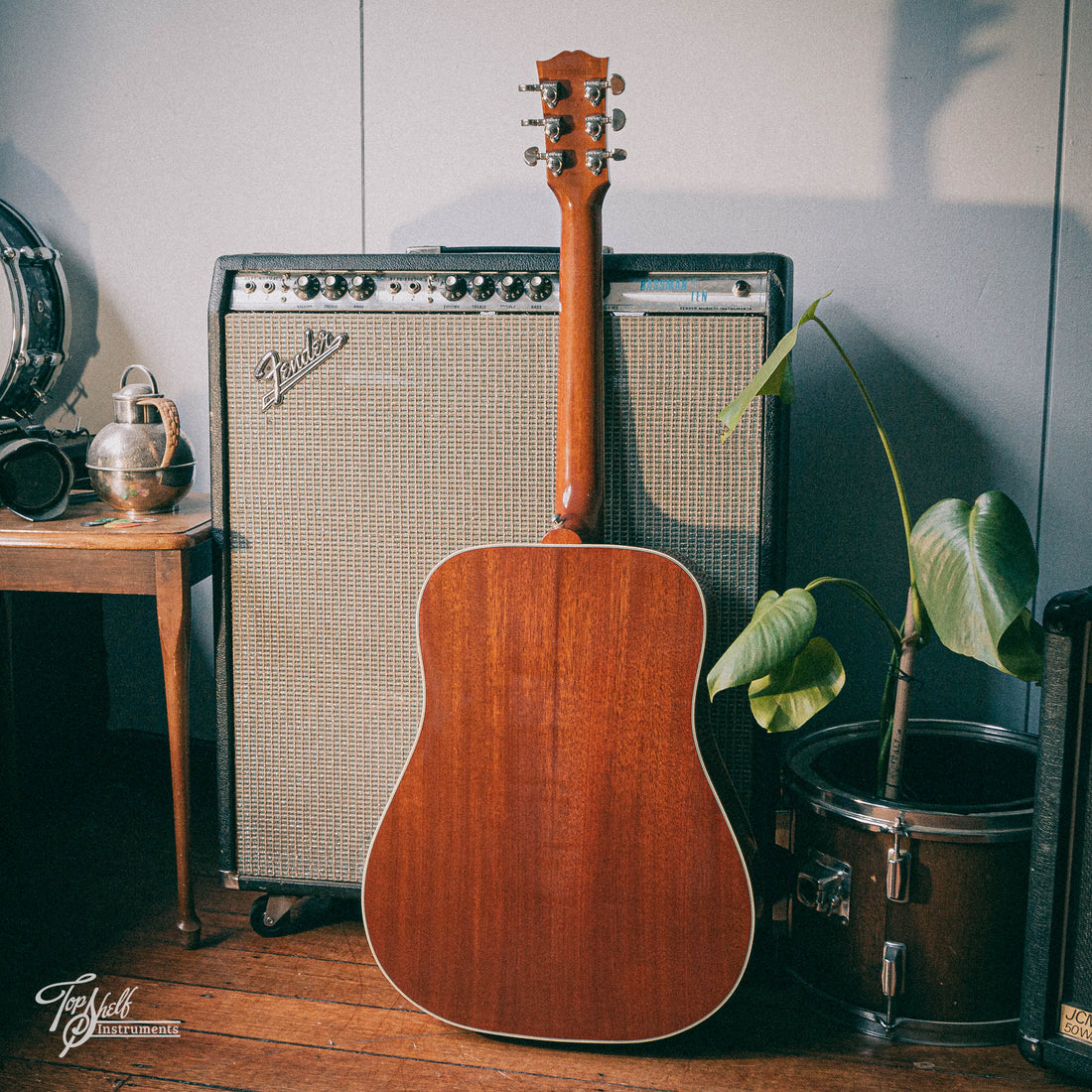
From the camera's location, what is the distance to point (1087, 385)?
5.20 ft

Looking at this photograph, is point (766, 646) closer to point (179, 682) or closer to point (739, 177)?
point (179, 682)

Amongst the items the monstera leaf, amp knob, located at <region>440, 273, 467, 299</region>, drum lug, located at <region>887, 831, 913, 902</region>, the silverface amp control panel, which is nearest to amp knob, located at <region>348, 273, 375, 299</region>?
the silverface amp control panel

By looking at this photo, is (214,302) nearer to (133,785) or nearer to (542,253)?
(542,253)

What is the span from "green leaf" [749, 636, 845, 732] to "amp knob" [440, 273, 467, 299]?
670 mm

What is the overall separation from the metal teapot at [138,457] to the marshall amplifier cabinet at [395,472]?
0.12 meters

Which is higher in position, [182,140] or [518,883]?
[182,140]

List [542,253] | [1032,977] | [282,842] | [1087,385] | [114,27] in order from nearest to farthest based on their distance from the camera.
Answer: [1032,977] → [542,253] → [282,842] → [1087,385] → [114,27]

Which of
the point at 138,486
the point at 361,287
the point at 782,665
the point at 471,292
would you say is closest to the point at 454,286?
the point at 471,292

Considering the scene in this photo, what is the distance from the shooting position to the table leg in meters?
1.31

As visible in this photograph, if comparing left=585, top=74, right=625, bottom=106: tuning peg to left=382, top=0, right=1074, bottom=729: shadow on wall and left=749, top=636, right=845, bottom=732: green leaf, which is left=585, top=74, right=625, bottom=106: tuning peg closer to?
left=382, top=0, right=1074, bottom=729: shadow on wall

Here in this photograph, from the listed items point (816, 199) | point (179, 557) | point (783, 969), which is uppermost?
point (816, 199)

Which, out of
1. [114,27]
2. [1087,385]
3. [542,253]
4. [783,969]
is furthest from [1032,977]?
[114,27]

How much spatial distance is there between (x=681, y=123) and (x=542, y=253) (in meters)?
0.55

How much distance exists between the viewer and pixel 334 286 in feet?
4.33
